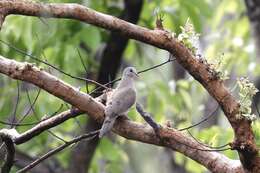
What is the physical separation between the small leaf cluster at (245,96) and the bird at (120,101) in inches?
23.3

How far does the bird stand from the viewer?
3.82 m

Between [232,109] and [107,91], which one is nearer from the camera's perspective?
[232,109]

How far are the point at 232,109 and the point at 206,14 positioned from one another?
2.65 metres

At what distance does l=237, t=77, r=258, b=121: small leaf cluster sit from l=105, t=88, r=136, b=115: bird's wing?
59cm

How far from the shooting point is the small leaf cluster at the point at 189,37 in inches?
146

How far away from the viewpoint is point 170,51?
146 inches

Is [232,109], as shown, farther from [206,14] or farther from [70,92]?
[206,14]

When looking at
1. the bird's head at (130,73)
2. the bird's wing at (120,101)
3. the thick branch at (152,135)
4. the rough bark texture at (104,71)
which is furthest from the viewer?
the rough bark texture at (104,71)

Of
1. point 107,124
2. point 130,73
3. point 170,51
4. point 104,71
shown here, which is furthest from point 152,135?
point 104,71

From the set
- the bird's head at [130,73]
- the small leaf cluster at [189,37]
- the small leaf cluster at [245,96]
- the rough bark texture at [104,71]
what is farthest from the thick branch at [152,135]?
the rough bark texture at [104,71]

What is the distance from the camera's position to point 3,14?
367 centimetres

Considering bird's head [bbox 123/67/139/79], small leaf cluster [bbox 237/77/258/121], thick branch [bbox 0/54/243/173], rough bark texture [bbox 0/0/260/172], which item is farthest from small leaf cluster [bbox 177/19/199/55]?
bird's head [bbox 123/67/139/79]

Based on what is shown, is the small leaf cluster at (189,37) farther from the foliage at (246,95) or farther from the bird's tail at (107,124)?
the bird's tail at (107,124)

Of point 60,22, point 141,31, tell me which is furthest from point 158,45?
point 60,22
